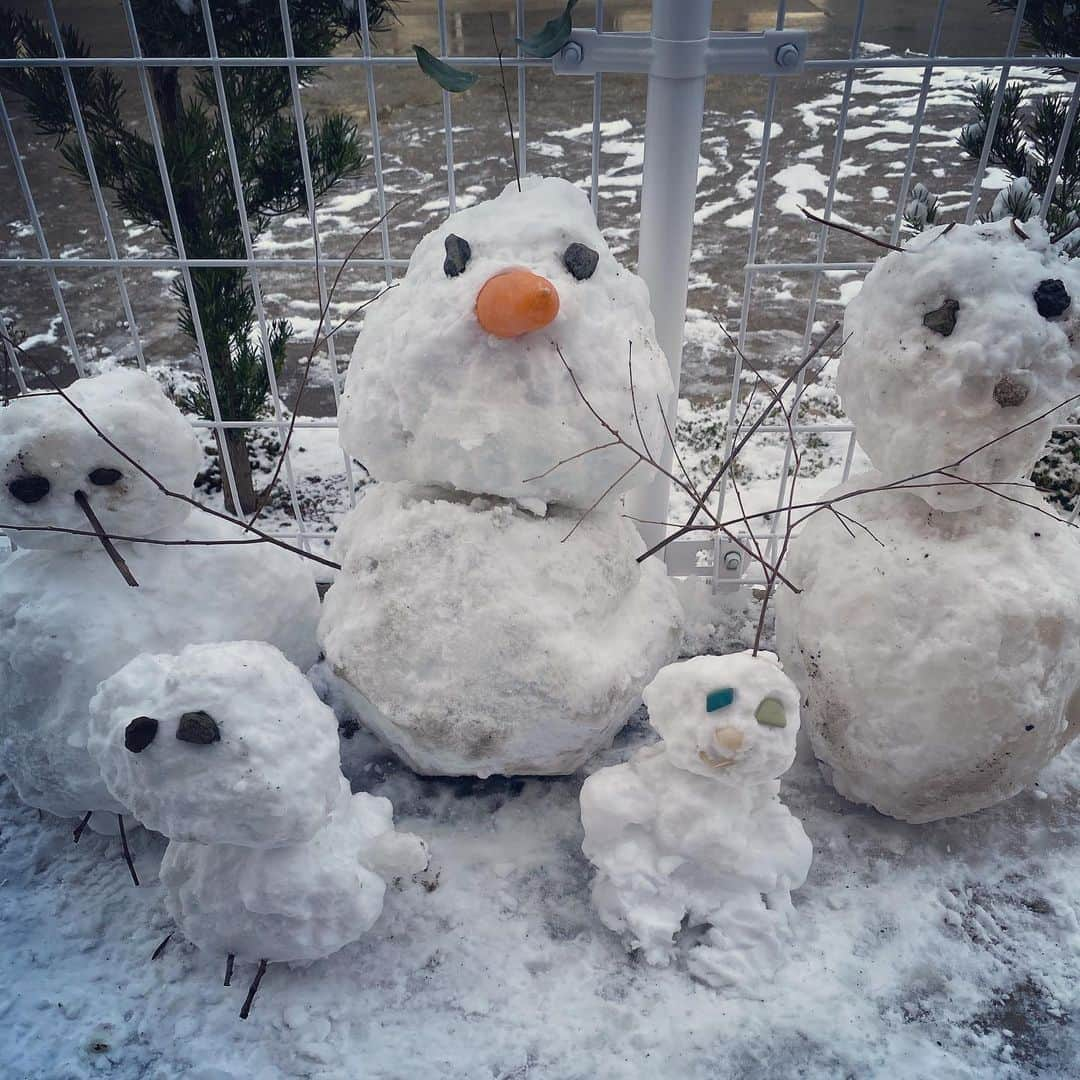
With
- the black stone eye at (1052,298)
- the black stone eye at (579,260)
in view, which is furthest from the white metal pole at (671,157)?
the black stone eye at (1052,298)

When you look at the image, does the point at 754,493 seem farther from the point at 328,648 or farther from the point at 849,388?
the point at 328,648

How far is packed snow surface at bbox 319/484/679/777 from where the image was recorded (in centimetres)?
105

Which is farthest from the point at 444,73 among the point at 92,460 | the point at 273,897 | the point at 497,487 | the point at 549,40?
the point at 273,897

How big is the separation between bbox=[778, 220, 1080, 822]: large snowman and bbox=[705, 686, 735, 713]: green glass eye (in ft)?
0.71

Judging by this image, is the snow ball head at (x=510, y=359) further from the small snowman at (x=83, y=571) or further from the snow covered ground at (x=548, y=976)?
the snow covered ground at (x=548, y=976)

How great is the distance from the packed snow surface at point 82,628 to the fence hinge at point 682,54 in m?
0.74

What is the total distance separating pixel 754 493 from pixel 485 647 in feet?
3.31

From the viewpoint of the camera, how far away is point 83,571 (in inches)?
42.8

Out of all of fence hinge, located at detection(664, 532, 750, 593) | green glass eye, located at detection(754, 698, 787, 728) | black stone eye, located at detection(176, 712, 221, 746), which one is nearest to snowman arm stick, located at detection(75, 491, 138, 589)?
black stone eye, located at detection(176, 712, 221, 746)

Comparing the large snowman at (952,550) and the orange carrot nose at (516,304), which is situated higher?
the orange carrot nose at (516,304)

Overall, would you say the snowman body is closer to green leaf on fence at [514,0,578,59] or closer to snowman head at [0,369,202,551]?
snowman head at [0,369,202,551]

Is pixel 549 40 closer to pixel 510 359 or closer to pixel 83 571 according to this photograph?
pixel 510 359

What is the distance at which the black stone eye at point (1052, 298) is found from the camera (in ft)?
3.13

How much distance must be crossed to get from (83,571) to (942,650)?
0.99 meters
